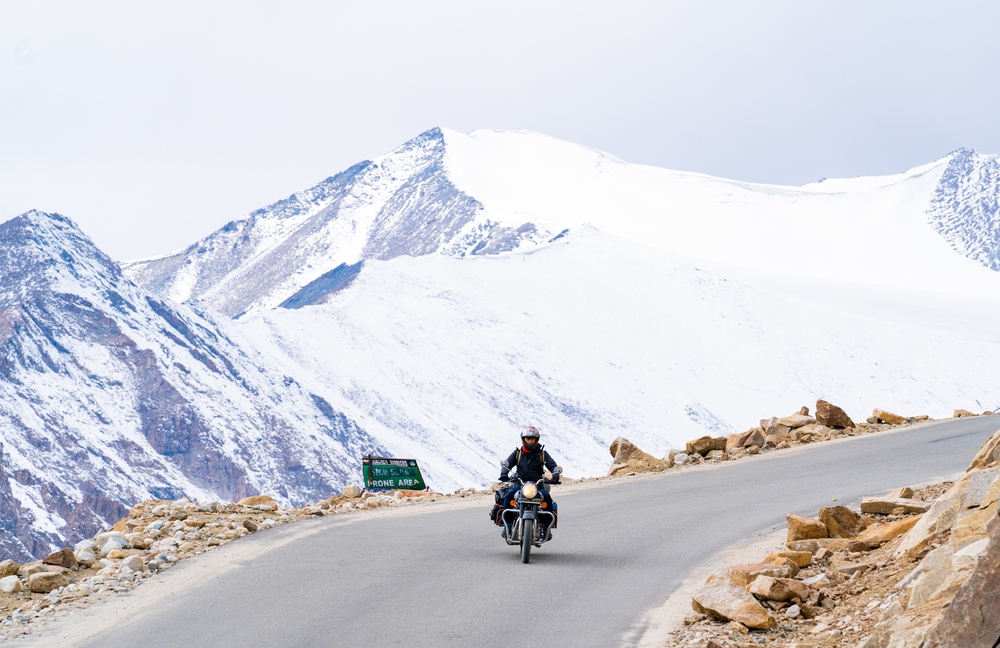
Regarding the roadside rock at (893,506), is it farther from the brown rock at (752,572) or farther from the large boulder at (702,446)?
the large boulder at (702,446)

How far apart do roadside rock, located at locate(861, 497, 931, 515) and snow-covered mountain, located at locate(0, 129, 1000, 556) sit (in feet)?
279

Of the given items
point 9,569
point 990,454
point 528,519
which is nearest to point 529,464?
point 528,519

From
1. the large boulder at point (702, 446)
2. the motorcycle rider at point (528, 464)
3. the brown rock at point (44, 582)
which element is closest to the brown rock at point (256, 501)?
the brown rock at point (44, 582)

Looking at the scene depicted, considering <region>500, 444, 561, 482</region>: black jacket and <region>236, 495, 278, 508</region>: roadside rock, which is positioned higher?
<region>500, 444, 561, 482</region>: black jacket

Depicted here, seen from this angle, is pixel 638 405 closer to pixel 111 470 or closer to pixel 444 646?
pixel 111 470

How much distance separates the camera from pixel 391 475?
72.6ft

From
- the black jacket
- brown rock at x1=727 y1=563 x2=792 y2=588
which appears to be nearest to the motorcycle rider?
the black jacket

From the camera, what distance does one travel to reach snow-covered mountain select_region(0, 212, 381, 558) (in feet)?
440

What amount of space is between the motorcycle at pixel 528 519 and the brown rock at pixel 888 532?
3.68m

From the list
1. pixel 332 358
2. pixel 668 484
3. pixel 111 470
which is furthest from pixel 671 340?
pixel 668 484

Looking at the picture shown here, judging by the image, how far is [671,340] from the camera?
121 metres

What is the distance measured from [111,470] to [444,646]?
146 m

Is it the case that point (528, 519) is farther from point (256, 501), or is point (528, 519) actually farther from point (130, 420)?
point (130, 420)

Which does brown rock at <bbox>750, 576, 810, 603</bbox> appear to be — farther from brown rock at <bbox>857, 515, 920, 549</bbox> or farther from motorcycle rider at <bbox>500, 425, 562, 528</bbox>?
motorcycle rider at <bbox>500, 425, 562, 528</bbox>
